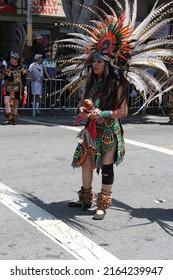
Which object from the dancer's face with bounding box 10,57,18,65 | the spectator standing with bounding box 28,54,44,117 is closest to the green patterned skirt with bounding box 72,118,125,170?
the dancer's face with bounding box 10,57,18,65

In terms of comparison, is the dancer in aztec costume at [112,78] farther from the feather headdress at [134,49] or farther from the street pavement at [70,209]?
the street pavement at [70,209]

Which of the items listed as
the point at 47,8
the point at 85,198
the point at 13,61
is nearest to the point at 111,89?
the point at 85,198

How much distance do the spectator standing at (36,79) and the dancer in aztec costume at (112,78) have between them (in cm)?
868

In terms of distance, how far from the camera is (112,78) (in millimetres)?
4844

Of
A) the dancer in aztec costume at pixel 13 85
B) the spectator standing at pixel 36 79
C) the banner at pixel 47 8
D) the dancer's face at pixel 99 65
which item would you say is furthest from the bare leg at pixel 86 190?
the banner at pixel 47 8

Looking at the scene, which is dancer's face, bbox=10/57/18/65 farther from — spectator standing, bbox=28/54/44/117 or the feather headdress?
the feather headdress

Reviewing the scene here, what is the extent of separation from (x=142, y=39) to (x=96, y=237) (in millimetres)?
2139

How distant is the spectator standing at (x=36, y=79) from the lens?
44.8 ft

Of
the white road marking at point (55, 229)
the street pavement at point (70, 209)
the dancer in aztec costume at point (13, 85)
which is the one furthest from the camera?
the dancer in aztec costume at point (13, 85)

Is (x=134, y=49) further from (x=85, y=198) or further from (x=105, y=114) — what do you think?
(x=85, y=198)

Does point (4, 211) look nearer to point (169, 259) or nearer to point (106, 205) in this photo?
point (106, 205)

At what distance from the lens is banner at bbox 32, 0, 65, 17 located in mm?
19031

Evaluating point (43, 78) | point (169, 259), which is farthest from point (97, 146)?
point (43, 78)

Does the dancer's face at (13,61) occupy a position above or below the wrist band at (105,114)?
above
